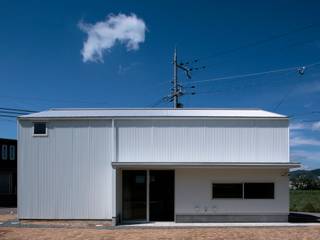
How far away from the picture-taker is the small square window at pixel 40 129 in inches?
725

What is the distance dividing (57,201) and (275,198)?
9164mm

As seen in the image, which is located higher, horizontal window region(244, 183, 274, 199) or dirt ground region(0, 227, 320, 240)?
horizontal window region(244, 183, 274, 199)

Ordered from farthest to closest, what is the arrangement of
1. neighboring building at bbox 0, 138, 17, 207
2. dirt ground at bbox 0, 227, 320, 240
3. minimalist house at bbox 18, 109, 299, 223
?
1. neighboring building at bbox 0, 138, 17, 207
2. minimalist house at bbox 18, 109, 299, 223
3. dirt ground at bbox 0, 227, 320, 240

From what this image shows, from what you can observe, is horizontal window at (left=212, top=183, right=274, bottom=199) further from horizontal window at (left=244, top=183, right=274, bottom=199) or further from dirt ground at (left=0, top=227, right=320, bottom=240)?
dirt ground at (left=0, top=227, right=320, bottom=240)

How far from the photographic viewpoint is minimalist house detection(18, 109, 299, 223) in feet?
59.2

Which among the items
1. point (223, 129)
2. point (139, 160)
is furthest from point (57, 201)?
point (223, 129)

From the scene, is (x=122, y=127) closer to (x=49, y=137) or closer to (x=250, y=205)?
(x=49, y=137)

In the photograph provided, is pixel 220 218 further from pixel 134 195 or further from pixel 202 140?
pixel 134 195

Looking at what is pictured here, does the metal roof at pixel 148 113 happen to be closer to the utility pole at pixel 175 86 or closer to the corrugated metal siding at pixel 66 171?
the corrugated metal siding at pixel 66 171

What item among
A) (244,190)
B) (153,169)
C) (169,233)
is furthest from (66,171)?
(244,190)

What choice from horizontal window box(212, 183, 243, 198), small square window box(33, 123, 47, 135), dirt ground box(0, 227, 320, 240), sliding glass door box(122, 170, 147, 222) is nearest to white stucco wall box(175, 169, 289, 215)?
horizontal window box(212, 183, 243, 198)

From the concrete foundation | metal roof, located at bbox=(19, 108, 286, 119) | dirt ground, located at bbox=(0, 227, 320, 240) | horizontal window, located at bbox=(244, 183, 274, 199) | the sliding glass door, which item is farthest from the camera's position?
metal roof, located at bbox=(19, 108, 286, 119)

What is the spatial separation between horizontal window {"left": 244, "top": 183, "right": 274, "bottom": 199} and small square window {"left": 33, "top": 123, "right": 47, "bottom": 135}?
349 inches

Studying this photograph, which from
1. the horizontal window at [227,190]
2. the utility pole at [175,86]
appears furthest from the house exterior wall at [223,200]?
the utility pole at [175,86]
